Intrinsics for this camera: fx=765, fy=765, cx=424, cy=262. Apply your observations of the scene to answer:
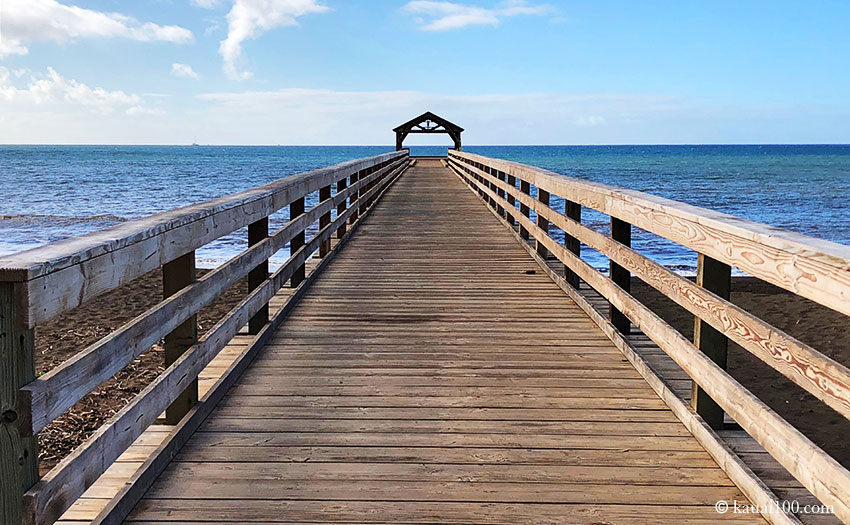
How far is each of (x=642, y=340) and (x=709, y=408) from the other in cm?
134

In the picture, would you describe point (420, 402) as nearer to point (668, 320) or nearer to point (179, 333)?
point (179, 333)

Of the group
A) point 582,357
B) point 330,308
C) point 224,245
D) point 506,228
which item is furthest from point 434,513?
point 224,245

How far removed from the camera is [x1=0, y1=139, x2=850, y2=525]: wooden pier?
78.0 inches

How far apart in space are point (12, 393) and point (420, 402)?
204 centimetres

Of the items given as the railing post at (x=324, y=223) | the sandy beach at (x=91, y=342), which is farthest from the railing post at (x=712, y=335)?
the railing post at (x=324, y=223)

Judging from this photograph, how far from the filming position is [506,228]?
412 inches

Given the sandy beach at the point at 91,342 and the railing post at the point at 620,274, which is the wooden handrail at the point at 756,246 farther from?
the sandy beach at the point at 91,342

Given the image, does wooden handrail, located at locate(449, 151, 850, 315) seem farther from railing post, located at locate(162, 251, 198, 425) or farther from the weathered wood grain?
railing post, located at locate(162, 251, 198, 425)

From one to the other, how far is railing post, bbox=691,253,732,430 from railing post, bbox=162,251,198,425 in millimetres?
2024

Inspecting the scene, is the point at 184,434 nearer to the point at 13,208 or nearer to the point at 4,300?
the point at 4,300

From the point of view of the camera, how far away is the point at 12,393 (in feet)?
5.68

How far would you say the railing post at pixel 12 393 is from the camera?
1.73m

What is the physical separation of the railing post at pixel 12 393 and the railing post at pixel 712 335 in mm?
2351

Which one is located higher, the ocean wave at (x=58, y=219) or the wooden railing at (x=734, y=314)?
the wooden railing at (x=734, y=314)
